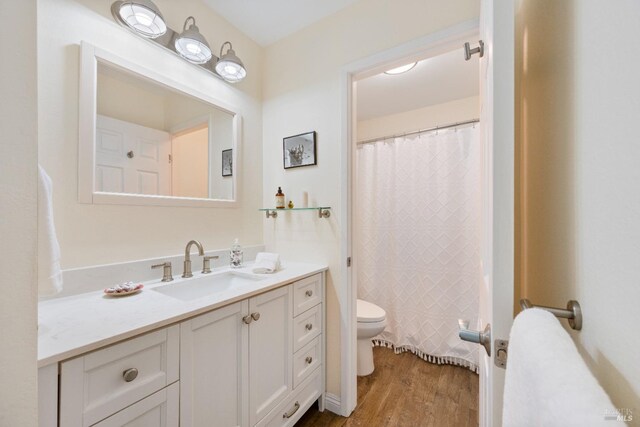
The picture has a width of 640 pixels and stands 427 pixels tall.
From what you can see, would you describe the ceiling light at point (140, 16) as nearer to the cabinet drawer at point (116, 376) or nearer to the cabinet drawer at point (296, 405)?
the cabinet drawer at point (116, 376)

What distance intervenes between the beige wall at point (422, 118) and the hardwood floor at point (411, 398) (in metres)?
2.15

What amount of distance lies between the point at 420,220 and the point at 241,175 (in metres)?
1.56

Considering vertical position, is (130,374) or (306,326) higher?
(130,374)

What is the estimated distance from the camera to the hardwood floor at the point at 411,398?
4.75 ft

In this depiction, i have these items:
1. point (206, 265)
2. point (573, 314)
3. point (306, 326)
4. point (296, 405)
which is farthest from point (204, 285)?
point (573, 314)

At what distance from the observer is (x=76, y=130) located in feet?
3.48

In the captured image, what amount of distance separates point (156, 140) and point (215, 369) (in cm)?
116

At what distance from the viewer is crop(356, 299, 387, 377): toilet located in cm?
182

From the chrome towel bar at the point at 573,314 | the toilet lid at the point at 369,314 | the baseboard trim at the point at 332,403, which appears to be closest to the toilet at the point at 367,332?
the toilet lid at the point at 369,314

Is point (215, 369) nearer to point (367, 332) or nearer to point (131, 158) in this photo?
point (131, 158)

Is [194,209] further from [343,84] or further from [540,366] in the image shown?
[540,366]

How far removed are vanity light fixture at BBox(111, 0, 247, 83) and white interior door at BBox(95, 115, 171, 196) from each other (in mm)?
460

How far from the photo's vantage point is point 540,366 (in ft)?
1.06

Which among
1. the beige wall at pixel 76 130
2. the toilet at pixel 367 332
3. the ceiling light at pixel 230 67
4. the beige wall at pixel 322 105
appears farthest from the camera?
the toilet at pixel 367 332
